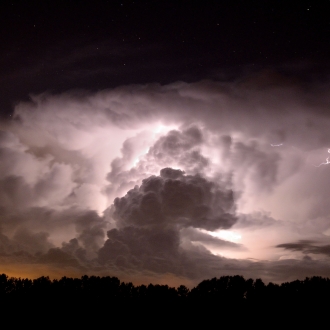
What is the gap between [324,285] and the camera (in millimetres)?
81062

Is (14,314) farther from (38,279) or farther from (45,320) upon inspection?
(38,279)

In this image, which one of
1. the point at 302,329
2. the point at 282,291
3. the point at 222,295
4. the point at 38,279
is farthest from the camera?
the point at 38,279

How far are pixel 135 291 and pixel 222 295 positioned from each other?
2705 cm

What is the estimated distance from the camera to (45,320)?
82375 mm

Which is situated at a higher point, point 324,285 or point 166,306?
point 324,285

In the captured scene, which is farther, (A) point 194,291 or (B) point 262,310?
(A) point 194,291

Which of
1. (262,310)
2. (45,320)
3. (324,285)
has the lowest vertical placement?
(45,320)

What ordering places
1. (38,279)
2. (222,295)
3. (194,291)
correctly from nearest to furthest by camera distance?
(222,295) → (194,291) → (38,279)

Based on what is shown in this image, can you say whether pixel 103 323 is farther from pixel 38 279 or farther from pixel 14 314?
pixel 38 279

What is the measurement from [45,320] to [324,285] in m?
59.7

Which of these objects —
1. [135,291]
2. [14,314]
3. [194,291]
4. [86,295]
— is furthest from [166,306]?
[14,314]

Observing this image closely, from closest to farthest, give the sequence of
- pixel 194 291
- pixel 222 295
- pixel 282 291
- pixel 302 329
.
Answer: pixel 302 329 → pixel 282 291 → pixel 222 295 → pixel 194 291

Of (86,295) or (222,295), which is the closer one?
(222,295)

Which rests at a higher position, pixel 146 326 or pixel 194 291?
pixel 194 291
